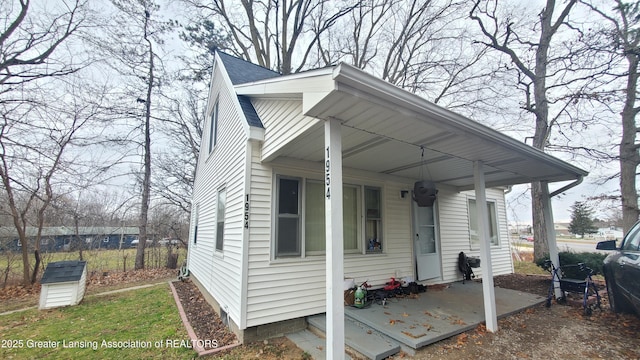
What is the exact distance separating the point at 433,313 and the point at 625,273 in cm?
253

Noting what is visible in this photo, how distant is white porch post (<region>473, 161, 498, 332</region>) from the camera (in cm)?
Result: 388

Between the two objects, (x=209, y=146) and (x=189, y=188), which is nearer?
(x=209, y=146)

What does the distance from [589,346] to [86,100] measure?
48.2 ft

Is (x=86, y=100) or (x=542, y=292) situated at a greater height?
(x=86, y=100)

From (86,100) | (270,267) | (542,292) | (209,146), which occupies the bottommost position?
(542,292)

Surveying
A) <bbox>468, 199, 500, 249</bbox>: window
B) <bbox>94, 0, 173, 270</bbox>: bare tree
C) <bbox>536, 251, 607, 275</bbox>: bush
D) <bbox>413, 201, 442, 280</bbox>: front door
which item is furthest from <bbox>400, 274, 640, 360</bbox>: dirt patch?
<bbox>94, 0, 173, 270</bbox>: bare tree

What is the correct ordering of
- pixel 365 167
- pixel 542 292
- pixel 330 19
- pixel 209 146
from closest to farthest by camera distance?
pixel 365 167, pixel 542 292, pixel 209 146, pixel 330 19

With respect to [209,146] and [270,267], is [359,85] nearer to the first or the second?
[270,267]

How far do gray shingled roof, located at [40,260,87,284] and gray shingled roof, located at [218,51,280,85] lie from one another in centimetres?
568

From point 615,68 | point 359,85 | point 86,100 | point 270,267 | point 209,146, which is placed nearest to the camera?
point 359,85

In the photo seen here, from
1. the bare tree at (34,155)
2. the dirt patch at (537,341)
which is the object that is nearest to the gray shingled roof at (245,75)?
the dirt patch at (537,341)

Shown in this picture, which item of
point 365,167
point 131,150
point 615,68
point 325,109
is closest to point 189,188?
point 131,150

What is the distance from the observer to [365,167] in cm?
523

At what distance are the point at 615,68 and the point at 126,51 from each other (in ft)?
60.0
